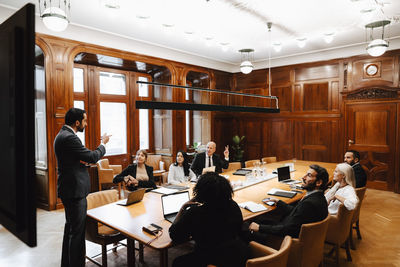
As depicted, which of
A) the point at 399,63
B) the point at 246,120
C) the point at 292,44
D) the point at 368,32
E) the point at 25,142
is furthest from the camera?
the point at 246,120

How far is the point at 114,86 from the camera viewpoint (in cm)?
722

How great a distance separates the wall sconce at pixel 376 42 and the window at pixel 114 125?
229 inches

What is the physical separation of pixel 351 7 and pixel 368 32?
6.04 feet

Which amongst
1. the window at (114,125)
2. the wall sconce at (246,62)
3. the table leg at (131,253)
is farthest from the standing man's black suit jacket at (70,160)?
the wall sconce at (246,62)

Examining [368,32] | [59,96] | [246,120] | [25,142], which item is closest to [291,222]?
[25,142]

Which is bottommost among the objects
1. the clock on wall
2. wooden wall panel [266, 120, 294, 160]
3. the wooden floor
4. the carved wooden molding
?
the wooden floor

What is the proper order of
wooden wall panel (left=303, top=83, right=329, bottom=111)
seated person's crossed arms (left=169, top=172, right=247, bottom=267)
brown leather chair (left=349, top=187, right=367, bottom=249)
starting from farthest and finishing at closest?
wooden wall panel (left=303, top=83, right=329, bottom=111) → brown leather chair (left=349, top=187, right=367, bottom=249) → seated person's crossed arms (left=169, top=172, right=247, bottom=267)

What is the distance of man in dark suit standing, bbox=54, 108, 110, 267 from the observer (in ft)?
9.05

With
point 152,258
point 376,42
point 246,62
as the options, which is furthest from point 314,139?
point 152,258

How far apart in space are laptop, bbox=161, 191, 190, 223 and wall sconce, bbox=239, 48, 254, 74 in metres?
4.14

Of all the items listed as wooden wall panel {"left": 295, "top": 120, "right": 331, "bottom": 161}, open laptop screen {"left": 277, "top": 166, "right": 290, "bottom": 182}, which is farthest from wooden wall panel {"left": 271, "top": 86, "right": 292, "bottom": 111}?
open laptop screen {"left": 277, "top": 166, "right": 290, "bottom": 182}

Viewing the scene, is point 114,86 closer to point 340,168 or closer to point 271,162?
point 271,162

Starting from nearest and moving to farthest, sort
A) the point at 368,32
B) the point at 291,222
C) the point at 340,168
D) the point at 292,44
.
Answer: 1. the point at 291,222
2. the point at 340,168
3. the point at 368,32
4. the point at 292,44

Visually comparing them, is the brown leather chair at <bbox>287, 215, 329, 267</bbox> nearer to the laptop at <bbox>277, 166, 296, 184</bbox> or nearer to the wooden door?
the laptop at <bbox>277, 166, 296, 184</bbox>
